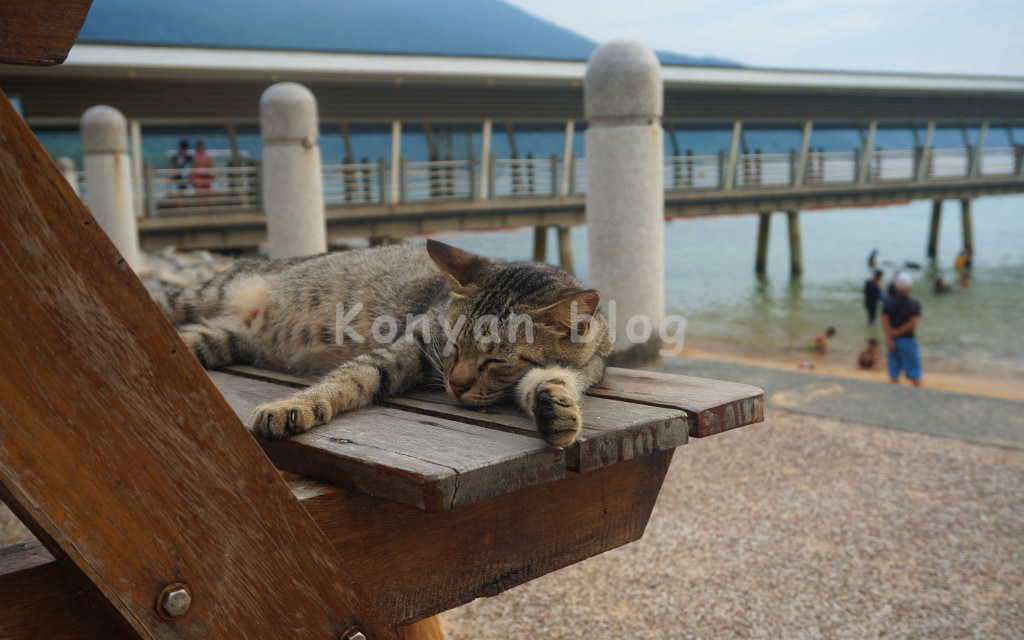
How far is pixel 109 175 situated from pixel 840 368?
12.4m

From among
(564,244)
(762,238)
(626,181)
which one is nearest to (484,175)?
(564,244)

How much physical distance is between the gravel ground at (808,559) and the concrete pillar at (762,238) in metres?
21.8

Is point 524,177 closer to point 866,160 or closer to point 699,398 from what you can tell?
point 866,160

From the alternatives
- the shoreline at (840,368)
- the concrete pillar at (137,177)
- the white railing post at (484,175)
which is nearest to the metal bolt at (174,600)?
the shoreline at (840,368)

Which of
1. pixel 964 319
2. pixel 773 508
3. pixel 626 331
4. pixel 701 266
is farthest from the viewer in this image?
pixel 701 266

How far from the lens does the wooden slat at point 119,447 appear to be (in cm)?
103

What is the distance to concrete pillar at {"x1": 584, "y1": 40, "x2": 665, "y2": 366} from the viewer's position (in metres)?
6.75

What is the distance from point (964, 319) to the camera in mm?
19828

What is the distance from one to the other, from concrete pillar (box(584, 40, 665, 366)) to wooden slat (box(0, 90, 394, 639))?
561 centimetres

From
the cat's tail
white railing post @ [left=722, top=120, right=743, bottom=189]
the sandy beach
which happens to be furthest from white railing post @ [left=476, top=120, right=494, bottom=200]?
the cat's tail

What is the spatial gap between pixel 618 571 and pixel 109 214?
10592 millimetres

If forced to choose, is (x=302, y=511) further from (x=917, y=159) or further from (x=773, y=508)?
(x=917, y=159)

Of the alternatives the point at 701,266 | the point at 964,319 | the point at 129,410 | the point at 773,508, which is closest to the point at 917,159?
the point at 964,319

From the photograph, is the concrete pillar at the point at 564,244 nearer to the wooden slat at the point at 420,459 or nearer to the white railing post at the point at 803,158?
the white railing post at the point at 803,158
